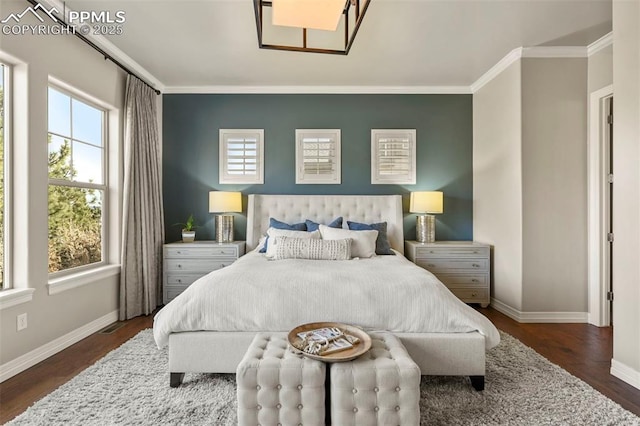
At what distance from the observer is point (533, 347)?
2.84 m

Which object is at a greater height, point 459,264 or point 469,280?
point 459,264

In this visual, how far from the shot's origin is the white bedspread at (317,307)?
212 cm

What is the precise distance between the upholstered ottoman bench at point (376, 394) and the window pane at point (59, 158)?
2.94 m

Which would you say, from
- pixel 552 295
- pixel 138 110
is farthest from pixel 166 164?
pixel 552 295

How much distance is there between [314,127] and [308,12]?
8.23 ft

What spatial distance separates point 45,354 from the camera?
261 cm

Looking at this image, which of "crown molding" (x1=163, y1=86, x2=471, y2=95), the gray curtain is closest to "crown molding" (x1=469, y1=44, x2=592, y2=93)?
"crown molding" (x1=163, y1=86, x2=471, y2=95)

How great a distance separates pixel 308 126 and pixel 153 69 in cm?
194

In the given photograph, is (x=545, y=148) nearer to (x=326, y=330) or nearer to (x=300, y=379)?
(x=326, y=330)

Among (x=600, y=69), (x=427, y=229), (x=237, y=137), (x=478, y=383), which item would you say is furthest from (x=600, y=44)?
(x=237, y=137)

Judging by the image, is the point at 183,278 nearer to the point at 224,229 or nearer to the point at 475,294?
the point at 224,229

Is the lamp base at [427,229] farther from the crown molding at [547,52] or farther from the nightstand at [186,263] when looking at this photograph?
the nightstand at [186,263]

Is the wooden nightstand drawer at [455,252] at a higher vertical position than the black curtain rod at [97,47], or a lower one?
lower

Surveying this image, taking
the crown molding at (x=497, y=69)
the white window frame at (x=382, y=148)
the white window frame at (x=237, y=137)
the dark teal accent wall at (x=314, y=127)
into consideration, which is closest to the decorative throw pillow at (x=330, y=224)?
the dark teal accent wall at (x=314, y=127)
